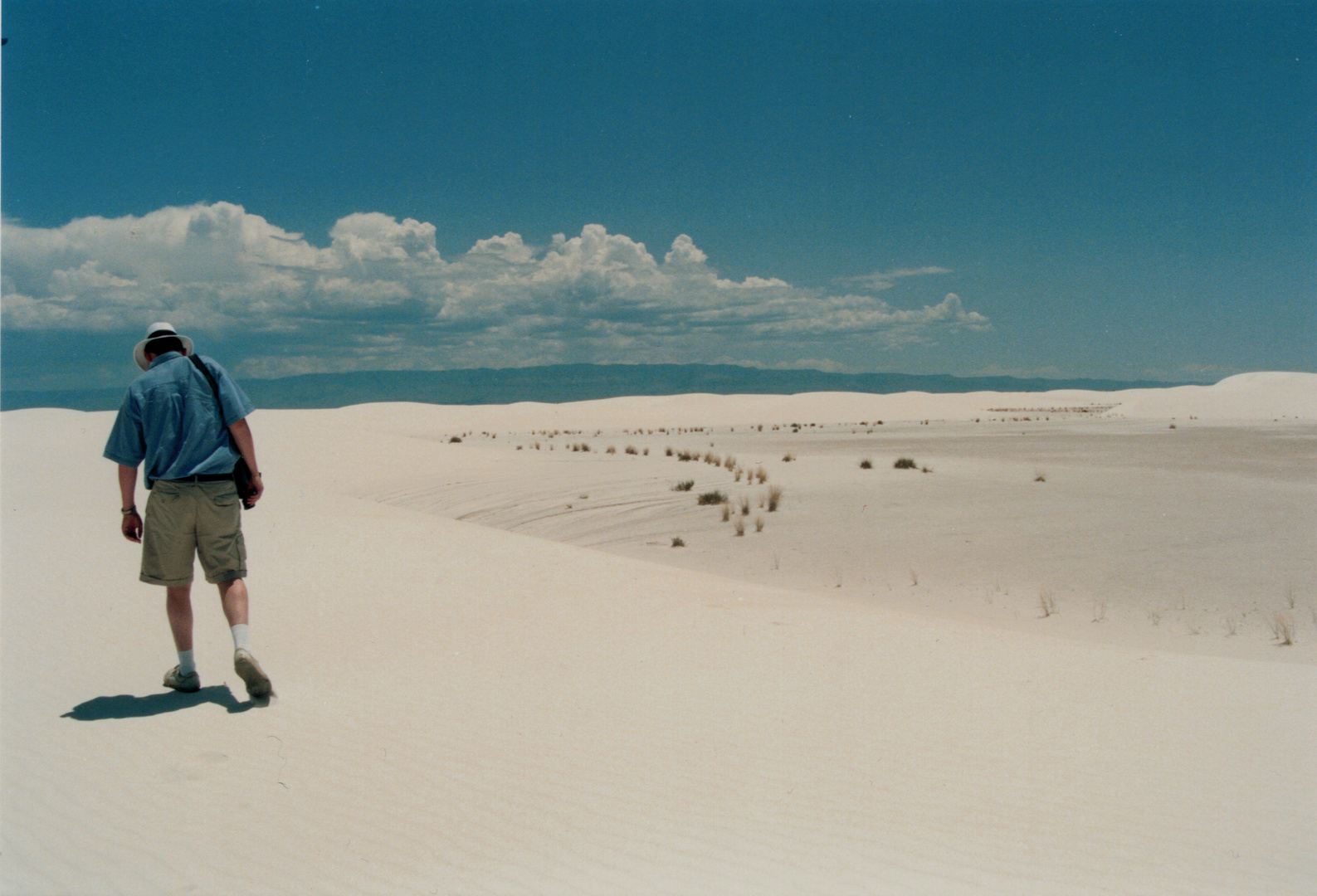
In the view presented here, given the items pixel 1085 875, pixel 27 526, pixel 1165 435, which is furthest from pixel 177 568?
pixel 1165 435

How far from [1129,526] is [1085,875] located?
1044 centimetres

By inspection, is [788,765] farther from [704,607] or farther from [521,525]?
[521,525]

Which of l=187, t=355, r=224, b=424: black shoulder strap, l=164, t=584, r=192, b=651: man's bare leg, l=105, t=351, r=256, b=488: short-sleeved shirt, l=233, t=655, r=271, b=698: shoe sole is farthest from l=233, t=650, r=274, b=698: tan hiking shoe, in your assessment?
l=187, t=355, r=224, b=424: black shoulder strap

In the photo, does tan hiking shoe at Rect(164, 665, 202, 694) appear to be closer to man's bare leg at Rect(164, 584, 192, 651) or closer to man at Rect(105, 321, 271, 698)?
man's bare leg at Rect(164, 584, 192, 651)

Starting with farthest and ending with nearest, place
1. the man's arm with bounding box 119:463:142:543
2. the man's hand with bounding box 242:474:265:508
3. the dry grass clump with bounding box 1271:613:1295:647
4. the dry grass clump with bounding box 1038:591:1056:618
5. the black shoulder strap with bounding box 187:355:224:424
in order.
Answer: the dry grass clump with bounding box 1038:591:1056:618 → the dry grass clump with bounding box 1271:613:1295:647 → the man's hand with bounding box 242:474:265:508 → the black shoulder strap with bounding box 187:355:224:424 → the man's arm with bounding box 119:463:142:543

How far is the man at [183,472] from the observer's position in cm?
444

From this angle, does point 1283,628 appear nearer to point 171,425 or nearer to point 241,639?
point 241,639

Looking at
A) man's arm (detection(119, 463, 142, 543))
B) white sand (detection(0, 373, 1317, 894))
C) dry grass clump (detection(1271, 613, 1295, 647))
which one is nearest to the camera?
white sand (detection(0, 373, 1317, 894))

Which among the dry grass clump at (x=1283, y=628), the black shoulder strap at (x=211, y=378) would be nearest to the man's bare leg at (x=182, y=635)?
the black shoulder strap at (x=211, y=378)

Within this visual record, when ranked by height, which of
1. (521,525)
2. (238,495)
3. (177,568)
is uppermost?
(238,495)

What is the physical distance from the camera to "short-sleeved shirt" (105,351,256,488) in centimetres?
443

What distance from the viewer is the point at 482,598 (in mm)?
7734

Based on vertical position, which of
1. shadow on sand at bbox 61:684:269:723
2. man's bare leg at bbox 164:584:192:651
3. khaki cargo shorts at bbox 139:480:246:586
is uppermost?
khaki cargo shorts at bbox 139:480:246:586

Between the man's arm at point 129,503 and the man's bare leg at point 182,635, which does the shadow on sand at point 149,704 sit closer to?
the man's bare leg at point 182,635
